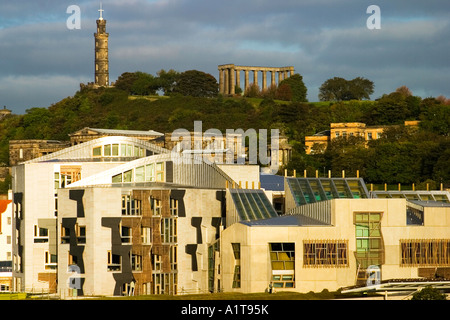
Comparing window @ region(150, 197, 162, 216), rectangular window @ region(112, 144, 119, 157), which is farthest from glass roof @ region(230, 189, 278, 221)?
rectangular window @ region(112, 144, 119, 157)

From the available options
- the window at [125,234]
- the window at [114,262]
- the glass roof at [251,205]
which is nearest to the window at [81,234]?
the window at [114,262]

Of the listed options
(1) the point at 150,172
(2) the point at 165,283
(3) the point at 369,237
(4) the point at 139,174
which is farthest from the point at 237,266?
(1) the point at 150,172

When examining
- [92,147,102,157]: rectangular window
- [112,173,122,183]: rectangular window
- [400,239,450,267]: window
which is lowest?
[400,239,450,267]: window

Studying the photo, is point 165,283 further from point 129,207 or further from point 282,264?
point 282,264

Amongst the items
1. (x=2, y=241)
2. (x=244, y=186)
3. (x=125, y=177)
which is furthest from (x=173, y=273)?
(x=2, y=241)

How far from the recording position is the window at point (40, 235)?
130 m

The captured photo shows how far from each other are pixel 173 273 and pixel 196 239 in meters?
3.90

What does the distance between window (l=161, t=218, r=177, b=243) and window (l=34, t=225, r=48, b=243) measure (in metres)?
16.7

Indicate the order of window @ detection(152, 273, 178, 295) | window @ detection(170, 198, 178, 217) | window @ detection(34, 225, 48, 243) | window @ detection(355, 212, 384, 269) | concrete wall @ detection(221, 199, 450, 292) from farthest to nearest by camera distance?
window @ detection(34, 225, 48, 243) → window @ detection(170, 198, 178, 217) → window @ detection(152, 273, 178, 295) → window @ detection(355, 212, 384, 269) → concrete wall @ detection(221, 199, 450, 292)

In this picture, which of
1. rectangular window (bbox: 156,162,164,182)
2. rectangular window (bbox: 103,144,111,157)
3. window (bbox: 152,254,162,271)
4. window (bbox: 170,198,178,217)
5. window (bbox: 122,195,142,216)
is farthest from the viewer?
rectangular window (bbox: 103,144,111,157)

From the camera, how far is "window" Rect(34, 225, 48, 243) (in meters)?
130

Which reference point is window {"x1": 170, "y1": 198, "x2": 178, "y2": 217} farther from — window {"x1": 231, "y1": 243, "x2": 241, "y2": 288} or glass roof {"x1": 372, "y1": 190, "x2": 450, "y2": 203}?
glass roof {"x1": 372, "y1": 190, "x2": 450, "y2": 203}

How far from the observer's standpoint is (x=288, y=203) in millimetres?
124062
